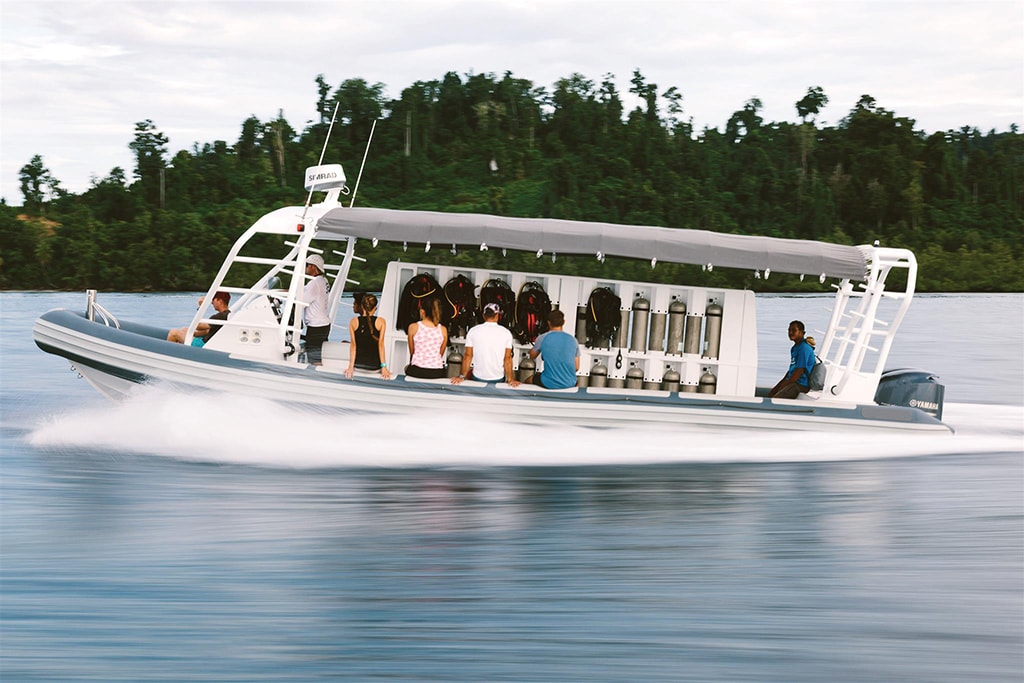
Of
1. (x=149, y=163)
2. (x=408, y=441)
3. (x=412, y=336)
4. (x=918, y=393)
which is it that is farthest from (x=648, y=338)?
(x=149, y=163)

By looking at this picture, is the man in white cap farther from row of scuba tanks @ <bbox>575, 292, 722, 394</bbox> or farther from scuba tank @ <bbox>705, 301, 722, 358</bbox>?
scuba tank @ <bbox>705, 301, 722, 358</bbox>

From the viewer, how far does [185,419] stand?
9078 millimetres

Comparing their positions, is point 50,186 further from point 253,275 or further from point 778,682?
point 778,682

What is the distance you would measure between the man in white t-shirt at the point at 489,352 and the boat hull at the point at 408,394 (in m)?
0.15

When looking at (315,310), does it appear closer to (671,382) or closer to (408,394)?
(408,394)

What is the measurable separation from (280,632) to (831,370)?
20.7ft

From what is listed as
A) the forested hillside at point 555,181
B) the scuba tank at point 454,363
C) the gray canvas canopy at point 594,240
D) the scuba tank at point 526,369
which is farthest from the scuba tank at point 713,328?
the forested hillside at point 555,181

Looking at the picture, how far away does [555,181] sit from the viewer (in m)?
70.2

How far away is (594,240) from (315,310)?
2.87 meters

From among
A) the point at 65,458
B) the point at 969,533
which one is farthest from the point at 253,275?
the point at 969,533

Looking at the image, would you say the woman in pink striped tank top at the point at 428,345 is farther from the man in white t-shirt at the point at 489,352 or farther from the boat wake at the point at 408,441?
the boat wake at the point at 408,441

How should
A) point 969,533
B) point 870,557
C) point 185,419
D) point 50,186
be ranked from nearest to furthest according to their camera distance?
point 870,557 < point 969,533 < point 185,419 < point 50,186

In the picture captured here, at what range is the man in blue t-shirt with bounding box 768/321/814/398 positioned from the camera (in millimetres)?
9609

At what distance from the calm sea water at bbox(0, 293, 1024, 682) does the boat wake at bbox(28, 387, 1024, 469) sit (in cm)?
2
